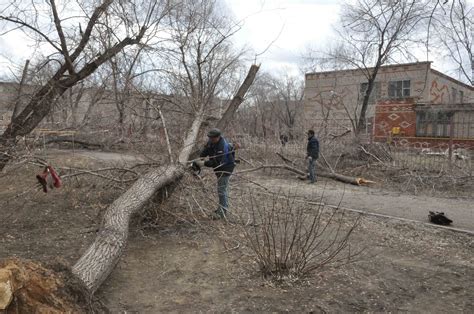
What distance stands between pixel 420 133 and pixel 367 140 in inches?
292

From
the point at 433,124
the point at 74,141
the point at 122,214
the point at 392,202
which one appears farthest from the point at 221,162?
the point at 433,124

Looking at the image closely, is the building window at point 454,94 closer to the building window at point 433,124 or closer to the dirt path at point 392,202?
the building window at point 433,124

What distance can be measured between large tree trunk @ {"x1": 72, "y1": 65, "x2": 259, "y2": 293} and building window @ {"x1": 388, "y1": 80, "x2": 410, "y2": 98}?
23351 millimetres

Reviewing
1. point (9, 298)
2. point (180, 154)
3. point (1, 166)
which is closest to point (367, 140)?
point (180, 154)

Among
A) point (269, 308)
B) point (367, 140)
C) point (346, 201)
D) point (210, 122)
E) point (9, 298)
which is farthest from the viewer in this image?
point (367, 140)

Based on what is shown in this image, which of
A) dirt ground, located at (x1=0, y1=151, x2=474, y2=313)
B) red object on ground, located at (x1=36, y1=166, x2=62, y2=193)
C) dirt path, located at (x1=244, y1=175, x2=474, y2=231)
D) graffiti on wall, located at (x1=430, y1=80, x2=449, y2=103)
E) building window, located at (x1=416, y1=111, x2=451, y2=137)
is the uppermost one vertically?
graffiti on wall, located at (x1=430, y1=80, x2=449, y2=103)

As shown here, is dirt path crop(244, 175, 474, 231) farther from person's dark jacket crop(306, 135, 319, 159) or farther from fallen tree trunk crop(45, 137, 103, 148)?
fallen tree trunk crop(45, 137, 103, 148)

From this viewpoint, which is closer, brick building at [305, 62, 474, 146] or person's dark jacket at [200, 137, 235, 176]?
person's dark jacket at [200, 137, 235, 176]

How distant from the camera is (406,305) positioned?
13.5ft

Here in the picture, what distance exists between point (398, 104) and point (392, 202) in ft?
45.0

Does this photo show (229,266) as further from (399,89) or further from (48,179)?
(399,89)

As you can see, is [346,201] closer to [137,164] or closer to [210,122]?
[210,122]

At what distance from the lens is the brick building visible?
1984 centimetres

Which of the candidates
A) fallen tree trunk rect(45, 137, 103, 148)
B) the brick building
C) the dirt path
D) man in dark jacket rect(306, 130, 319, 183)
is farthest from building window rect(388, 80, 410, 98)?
the dirt path
